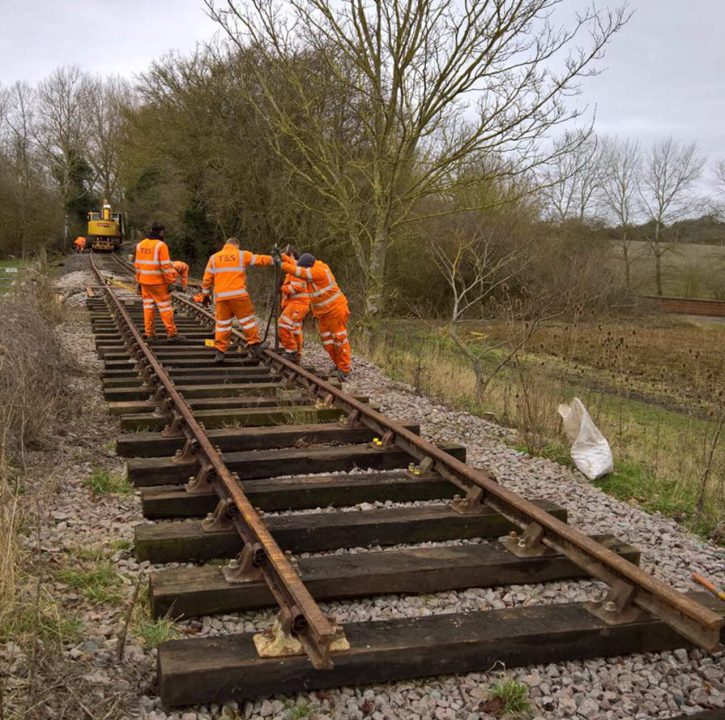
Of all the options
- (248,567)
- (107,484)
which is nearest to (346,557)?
(248,567)

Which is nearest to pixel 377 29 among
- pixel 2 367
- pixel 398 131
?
pixel 398 131

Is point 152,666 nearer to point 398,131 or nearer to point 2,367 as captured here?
point 2,367

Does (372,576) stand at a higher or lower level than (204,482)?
lower

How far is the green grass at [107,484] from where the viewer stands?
5.02m

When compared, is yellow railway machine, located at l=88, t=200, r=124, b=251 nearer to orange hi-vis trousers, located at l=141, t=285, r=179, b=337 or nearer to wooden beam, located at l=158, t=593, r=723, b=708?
orange hi-vis trousers, located at l=141, t=285, r=179, b=337

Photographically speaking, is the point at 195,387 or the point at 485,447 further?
the point at 195,387

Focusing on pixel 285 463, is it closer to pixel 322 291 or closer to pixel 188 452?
pixel 188 452

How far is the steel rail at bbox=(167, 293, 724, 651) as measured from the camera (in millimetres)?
3051

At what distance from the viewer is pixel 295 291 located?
9797 mm

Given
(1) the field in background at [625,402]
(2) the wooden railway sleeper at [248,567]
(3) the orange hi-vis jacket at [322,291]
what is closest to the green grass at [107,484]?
(2) the wooden railway sleeper at [248,567]

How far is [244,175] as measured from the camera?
23.1 m

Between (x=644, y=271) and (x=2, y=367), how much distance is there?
45.8 metres

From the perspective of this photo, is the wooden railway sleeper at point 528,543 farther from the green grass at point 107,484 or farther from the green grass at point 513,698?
the green grass at point 107,484

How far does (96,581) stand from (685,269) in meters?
48.5
